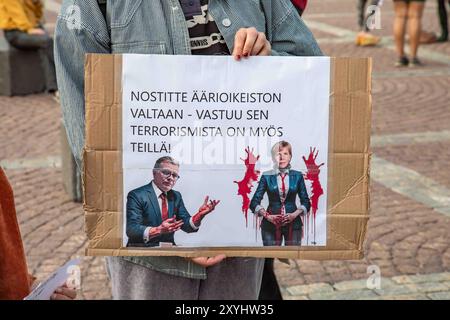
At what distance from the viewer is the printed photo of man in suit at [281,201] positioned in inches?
83.0

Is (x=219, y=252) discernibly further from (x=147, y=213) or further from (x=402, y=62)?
(x=402, y=62)

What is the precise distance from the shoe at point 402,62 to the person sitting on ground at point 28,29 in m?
4.29

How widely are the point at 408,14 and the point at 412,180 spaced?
489 centimetres

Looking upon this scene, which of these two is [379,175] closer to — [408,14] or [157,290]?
[157,290]

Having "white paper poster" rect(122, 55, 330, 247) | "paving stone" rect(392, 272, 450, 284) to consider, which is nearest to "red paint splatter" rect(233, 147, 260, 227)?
"white paper poster" rect(122, 55, 330, 247)

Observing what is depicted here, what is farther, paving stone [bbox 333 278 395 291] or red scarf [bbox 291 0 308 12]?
→ paving stone [bbox 333 278 395 291]

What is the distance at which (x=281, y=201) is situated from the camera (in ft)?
7.02

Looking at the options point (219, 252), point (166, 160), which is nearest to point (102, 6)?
point (166, 160)

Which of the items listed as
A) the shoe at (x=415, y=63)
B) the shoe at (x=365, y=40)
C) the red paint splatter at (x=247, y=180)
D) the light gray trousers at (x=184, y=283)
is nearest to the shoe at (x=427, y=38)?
the shoe at (x=365, y=40)

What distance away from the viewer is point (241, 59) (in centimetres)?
210

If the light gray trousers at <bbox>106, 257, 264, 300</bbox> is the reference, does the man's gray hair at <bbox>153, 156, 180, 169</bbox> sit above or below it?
above

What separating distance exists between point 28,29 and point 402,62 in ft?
15.1

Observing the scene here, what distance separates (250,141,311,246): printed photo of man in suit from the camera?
6.92 ft

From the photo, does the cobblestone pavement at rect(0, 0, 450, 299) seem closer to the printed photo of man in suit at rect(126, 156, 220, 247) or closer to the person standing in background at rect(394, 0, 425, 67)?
the person standing in background at rect(394, 0, 425, 67)
